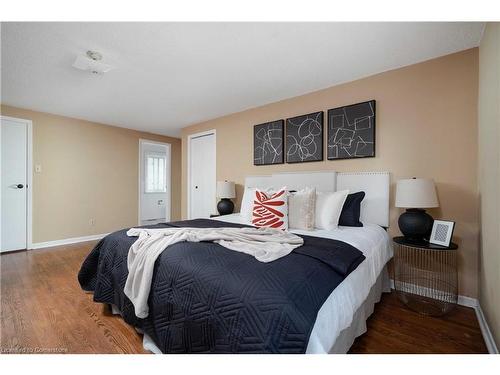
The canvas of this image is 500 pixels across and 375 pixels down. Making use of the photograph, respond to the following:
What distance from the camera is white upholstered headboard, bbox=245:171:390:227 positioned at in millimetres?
2336

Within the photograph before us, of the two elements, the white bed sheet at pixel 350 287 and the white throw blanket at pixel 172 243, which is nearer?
the white bed sheet at pixel 350 287

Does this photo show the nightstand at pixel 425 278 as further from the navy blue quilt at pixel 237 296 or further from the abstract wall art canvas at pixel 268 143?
the abstract wall art canvas at pixel 268 143

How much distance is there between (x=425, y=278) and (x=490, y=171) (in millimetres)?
1159

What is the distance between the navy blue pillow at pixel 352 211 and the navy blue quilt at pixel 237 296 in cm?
73

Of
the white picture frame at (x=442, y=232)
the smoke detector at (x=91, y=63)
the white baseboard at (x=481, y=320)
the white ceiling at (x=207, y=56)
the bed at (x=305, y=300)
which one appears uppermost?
the white ceiling at (x=207, y=56)

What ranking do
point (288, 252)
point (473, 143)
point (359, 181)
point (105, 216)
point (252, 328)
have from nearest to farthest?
point (252, 328) < point (288, 252) < point (473, 143) < point (359, 181) < point (105, 216)

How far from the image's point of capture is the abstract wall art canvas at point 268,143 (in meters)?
3.18

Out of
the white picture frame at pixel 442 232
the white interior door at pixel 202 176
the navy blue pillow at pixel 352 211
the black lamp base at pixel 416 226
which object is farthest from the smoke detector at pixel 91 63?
the white picture frame at pixel 442 232

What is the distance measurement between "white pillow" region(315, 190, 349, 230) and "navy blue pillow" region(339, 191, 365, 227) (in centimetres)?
10

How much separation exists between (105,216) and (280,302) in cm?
467

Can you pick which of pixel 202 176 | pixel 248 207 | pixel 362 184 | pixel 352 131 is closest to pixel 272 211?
pixel 248 207

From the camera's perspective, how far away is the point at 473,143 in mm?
A: 1936
